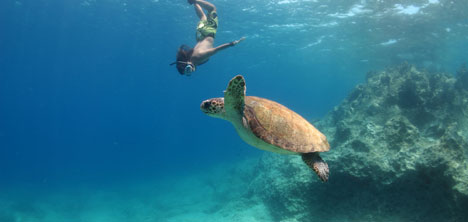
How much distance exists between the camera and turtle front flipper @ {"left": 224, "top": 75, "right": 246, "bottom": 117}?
300cm

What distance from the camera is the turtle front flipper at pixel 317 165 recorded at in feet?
11.4

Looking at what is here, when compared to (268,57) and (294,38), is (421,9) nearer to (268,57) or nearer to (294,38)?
(294,38)

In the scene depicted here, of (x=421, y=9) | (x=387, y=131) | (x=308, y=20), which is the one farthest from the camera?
(x=308, y=20)

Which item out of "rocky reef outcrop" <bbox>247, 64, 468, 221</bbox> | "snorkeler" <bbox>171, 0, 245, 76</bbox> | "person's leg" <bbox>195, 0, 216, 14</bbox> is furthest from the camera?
"person's leg" <bbox>195, 0, 216, 14</bbox>

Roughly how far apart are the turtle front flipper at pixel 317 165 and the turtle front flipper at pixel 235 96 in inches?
55.2

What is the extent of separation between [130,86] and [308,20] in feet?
217

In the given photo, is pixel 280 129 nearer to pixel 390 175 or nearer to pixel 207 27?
pixel 390 175

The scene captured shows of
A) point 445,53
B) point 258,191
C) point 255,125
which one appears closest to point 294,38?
point 445,53

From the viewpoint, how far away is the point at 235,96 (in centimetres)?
320

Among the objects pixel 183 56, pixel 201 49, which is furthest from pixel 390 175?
pixel 183 56

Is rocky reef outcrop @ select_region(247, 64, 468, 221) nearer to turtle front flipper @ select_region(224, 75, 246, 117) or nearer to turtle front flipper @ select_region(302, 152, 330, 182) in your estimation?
turtle front flipper @ select_region(302, 152, 330, 182)

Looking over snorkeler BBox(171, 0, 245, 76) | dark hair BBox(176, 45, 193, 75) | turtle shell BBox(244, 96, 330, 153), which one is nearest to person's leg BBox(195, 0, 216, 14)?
snorkeler BBox(171, 0, 245, 76)

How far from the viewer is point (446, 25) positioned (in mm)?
20938

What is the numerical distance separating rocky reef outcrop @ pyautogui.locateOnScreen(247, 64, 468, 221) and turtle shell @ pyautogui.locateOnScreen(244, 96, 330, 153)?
312 cm
